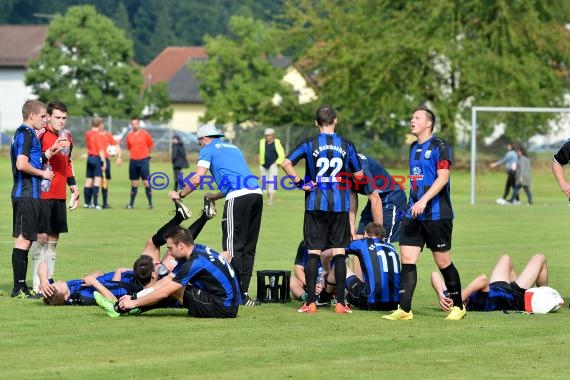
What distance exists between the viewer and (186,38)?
468 ft

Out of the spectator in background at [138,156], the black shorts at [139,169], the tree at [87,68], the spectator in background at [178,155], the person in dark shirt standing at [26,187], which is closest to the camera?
the person in dark shirt standing at [26,187]

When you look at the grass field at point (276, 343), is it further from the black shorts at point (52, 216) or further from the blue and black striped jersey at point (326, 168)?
the blue and black striped jersey at point (326, 168)

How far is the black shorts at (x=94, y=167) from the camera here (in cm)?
2756

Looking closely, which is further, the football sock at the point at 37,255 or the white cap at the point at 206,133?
the football sock at the point at 37,255

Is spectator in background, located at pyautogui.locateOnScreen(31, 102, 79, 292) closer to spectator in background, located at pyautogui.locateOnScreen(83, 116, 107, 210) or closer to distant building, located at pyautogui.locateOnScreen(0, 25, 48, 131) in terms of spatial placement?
spectator in background, located at pyautogui.locateOnScreen(83, 116, 107, 210)

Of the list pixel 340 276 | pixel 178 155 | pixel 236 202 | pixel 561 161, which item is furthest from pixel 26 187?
pixel 178 155

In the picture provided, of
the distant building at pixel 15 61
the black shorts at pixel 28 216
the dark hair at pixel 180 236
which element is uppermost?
the distant building at pixel 15 61

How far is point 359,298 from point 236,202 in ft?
5.12

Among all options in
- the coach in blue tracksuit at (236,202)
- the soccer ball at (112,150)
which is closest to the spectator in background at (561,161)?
the coach in blue tracksuit at (236,202)

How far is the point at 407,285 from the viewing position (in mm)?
11820

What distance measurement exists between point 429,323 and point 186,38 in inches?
5225

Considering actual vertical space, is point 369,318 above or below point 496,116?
below

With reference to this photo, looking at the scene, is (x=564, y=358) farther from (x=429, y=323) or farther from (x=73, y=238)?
(x=73, y=238)

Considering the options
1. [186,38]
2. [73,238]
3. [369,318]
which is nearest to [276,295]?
[369,318]
